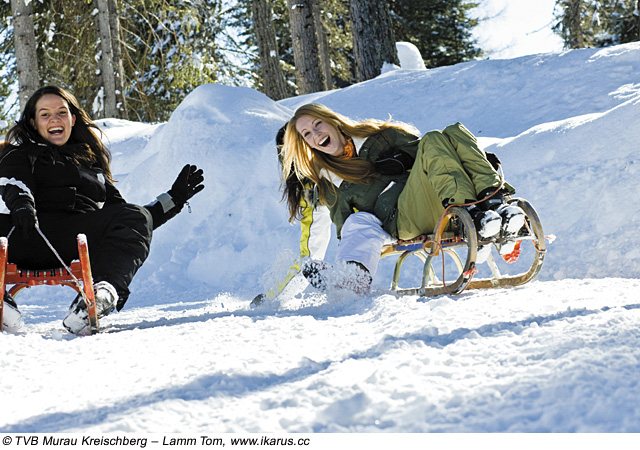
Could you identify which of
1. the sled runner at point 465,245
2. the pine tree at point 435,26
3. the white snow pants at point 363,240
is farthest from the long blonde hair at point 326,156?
the pine tree at point 435,26

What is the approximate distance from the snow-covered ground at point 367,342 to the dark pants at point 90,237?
14.6 inches

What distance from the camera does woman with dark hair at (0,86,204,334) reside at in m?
2.87

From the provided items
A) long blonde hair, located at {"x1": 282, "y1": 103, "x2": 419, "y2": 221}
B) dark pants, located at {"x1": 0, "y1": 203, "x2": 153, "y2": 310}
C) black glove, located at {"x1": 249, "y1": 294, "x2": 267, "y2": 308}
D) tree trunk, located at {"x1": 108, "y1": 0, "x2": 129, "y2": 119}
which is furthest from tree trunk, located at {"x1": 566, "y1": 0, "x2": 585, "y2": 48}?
dark pants, located at {"x1": 0, "y1": 203, "x2": 153, "y2": 310}

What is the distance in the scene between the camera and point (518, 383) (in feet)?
4.72

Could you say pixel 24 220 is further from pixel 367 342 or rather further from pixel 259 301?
pixel 367 342

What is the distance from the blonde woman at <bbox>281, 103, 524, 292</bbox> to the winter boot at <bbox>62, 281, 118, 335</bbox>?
102cm

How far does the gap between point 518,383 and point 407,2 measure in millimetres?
19141

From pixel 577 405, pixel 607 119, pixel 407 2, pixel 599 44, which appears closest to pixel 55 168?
pixel 577 405

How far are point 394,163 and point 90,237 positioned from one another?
165 centimetres

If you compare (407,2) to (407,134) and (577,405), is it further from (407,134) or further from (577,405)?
(577,405)

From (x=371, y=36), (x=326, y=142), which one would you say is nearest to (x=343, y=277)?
(x=326, y=142)

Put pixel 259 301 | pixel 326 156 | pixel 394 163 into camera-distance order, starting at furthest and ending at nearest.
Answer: pixel 259 301 < pixel 326 156 < pixel 394 163

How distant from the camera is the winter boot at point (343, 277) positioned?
124 inches

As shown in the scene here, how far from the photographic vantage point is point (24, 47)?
9.49 meters
